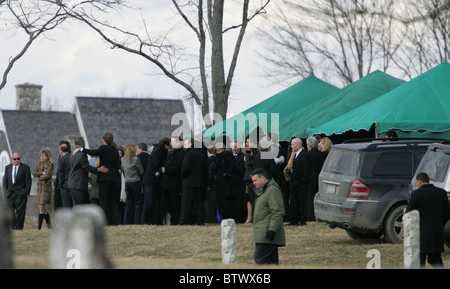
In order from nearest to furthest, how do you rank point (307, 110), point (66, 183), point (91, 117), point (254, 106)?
point (66, 183) → point (307, 110) → point (254, 106) → point (91, 117)

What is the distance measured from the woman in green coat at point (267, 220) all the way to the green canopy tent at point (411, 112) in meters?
7.53

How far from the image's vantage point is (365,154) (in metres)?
15.1

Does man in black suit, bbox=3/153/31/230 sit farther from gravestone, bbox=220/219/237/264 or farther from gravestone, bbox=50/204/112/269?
gravestone, bbox=50/204/112/269

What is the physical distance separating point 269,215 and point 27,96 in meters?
56.8

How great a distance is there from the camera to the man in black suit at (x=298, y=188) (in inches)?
707

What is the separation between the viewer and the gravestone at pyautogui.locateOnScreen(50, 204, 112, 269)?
6059 mm

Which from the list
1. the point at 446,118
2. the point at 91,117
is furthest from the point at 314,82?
the point at 91,117

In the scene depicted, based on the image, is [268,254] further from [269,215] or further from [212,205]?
[212,205]

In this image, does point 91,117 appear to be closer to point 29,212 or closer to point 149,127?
point 149,127

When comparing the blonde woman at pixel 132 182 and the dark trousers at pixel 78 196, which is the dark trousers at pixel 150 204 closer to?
the blonde woman at pixel 132 182

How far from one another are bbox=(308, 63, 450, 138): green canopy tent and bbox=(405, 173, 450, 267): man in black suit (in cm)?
660

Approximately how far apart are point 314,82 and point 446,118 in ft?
30.6

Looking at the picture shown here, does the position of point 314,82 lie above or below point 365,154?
above
